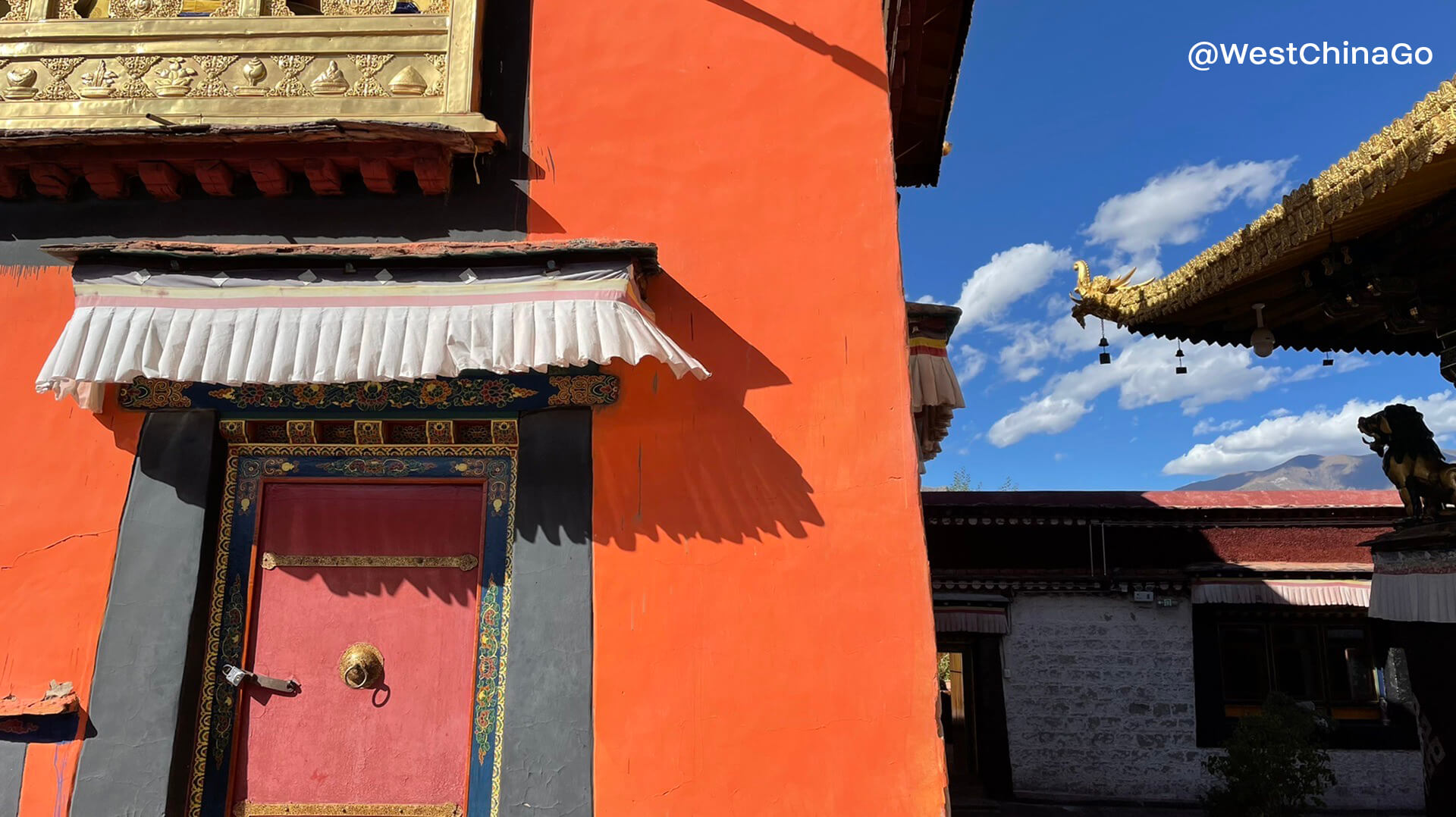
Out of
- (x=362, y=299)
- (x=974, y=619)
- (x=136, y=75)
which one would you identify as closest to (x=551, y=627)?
(x=362, y=299)

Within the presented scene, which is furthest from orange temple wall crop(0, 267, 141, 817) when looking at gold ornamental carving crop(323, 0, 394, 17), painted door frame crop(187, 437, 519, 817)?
gold ornamental carving crop(323, 0, 394, 17)

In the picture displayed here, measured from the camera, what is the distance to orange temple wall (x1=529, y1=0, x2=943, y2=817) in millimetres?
2994

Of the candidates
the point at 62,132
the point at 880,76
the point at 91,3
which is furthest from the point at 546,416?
the point at 91,3

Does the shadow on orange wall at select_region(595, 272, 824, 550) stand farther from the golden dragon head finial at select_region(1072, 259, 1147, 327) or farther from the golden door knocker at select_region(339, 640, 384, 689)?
the golden dragon head finial at select_region(1072, 259, 1147, 327)

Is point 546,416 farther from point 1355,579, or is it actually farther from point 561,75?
point 1355,579

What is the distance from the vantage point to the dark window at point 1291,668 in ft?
30.8

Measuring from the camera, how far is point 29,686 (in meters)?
3.14

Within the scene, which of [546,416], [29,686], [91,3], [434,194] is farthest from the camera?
[91,3]

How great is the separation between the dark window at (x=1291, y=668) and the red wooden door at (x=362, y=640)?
938cm

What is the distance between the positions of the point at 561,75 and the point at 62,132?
215 centimetres

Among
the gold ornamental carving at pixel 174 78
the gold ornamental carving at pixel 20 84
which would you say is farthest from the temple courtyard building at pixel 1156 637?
the gold ornamental carving at pixel 20 84

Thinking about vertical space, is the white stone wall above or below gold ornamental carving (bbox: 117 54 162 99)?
below

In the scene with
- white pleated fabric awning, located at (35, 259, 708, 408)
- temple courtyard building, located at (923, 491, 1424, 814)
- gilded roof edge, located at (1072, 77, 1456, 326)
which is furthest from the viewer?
temple courtyard building, located at (923, 491, 1424, 814)

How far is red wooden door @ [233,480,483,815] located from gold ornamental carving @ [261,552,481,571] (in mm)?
13
